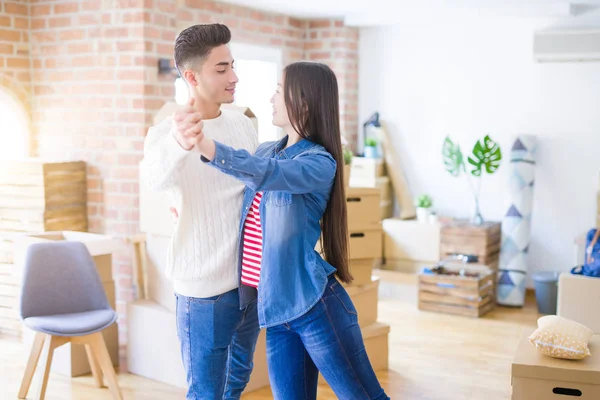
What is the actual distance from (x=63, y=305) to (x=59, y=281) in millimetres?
119

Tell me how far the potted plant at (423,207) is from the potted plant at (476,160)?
0.98ft

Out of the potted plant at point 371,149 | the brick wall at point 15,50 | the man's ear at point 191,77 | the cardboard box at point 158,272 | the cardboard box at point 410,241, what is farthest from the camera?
the potted plant at point 371,149

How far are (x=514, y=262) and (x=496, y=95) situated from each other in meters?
1.40

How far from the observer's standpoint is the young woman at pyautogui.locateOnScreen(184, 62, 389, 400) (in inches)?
76.0

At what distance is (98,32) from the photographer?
459 centimetres

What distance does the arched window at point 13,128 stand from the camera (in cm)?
482

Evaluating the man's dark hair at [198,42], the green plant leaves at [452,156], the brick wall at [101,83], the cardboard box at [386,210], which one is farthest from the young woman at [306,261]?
the cardboard box at [386,210]

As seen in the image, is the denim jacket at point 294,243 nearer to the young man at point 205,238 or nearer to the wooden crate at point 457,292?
the young man at point 205,238

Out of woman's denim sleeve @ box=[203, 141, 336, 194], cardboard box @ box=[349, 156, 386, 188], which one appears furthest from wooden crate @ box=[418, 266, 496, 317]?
woman's denim sleeve @ box=[203, 141, 336, 194]

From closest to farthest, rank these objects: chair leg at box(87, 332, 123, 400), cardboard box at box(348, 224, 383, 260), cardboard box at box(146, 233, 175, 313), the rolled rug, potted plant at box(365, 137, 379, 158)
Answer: chair leg at box(87, 332, 123, 400)
cardboard box at box(146, 233, 175, 313)
cardboard box at box(348, 224, 383, 260)
the rolled rug
potted plant at box(365, 137, 379, 158)

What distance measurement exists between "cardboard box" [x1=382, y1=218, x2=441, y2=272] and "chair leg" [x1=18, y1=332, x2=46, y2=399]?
10.8ft

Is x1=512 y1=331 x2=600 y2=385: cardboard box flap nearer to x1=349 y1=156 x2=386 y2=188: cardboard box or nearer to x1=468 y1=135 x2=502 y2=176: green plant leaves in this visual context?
x1=468 y1=135 x2=502 y2=176: green plant leaves

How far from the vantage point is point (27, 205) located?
4480 millimetres

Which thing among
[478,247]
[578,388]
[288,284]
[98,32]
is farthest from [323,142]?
[478,247]
